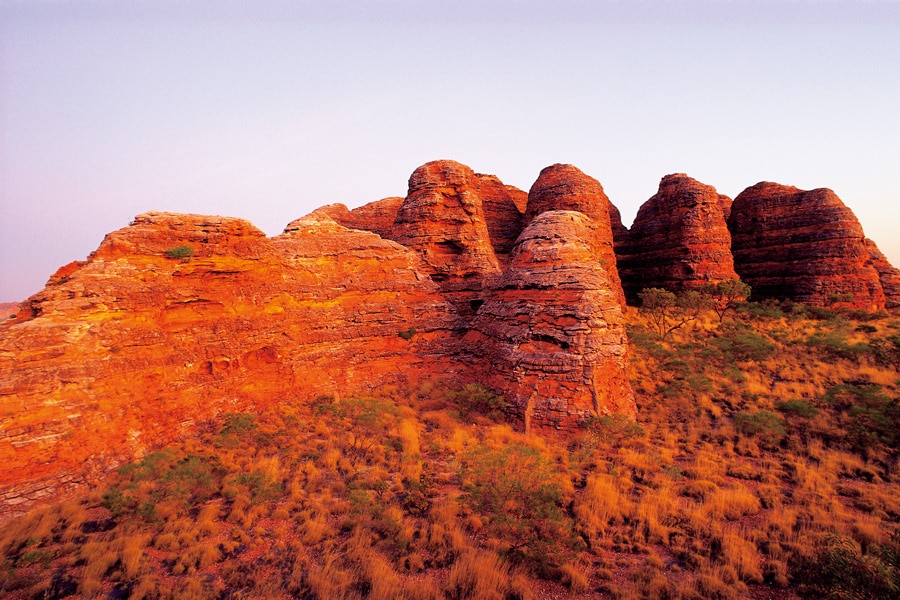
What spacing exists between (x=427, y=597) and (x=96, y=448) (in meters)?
7.70

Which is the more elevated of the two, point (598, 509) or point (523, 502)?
point (523, 502)

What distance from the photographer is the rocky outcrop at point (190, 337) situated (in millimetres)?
7363

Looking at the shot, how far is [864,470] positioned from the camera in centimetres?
855

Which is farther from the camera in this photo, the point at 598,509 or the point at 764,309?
the point at 764,309

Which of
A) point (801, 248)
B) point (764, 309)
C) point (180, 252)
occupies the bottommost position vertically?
point (764, 309)

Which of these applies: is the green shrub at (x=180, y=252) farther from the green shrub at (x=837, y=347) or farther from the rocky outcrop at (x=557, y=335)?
the green shrub at (x=837, y=347)

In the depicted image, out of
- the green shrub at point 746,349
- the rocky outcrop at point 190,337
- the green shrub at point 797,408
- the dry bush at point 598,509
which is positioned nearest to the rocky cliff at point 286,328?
the rocky outcrop at point 190,337

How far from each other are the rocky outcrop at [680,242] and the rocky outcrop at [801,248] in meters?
4.66

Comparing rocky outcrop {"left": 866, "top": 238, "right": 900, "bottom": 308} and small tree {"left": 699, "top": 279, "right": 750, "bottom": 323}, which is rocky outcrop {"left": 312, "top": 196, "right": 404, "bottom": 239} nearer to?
small tree {"left": 699, "top": 279, "right": 750, "bottom": 323}

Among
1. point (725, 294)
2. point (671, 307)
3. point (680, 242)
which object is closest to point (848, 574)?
point (671, 307)

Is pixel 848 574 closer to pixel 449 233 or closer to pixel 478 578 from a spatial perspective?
pixel 478 578

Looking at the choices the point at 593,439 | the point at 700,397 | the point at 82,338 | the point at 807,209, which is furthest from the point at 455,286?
the point at 807,209

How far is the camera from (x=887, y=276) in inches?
1114

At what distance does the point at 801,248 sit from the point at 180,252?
120ft
